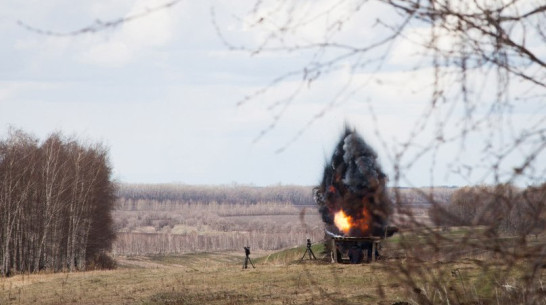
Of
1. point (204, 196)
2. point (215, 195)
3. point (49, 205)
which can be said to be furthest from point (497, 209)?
point (215, 195)

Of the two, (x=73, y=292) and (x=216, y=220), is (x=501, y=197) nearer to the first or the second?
(x=73, y=292)

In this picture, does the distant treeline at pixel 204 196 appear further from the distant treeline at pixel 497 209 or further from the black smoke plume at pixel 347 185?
the distant treeline at pixel 497 209

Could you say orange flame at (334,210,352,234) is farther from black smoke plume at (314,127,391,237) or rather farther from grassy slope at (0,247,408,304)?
grassy slope at (0,247,408,304)

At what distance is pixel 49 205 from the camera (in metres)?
40.2

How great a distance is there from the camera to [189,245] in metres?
101

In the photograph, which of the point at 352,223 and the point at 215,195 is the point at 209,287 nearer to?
the point at 352,223

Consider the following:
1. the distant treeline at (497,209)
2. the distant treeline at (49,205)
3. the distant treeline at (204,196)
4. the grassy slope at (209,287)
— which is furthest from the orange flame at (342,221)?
the distant treeline at (204,196)

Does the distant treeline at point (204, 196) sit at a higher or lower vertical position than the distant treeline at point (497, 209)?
higher

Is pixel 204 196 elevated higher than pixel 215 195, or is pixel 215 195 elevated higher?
pixel 215 195

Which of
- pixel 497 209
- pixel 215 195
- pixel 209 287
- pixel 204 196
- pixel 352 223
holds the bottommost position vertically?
pixel 209 287

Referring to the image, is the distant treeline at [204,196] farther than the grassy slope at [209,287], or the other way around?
the distant treeline at [204,196]

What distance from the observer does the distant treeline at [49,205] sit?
127 ft

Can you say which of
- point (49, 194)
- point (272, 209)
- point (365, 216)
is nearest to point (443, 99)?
point (365, 216)

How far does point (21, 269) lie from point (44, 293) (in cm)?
2046
